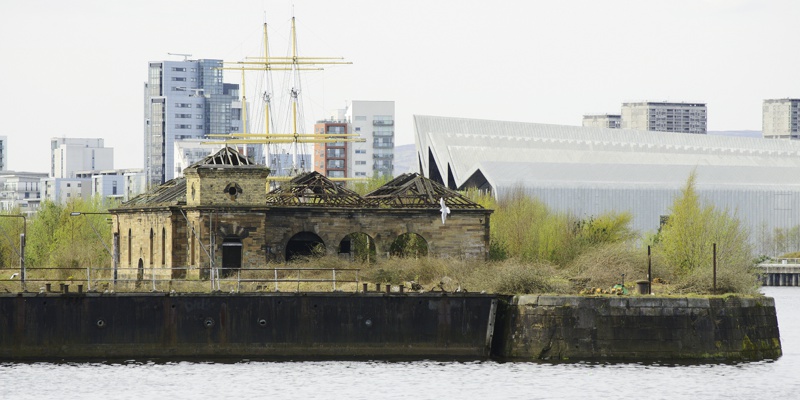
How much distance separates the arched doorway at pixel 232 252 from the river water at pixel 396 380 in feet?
42.0

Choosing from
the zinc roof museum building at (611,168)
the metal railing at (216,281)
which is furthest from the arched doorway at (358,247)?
the zinc roof museum building at (611,168)

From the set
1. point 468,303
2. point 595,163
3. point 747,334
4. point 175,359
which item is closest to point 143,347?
point 175,359

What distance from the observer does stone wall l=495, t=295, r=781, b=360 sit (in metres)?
56.7

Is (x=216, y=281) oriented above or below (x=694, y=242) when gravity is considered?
below

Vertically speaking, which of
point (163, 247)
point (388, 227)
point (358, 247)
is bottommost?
point (358, 247)

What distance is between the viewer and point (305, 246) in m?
76.4

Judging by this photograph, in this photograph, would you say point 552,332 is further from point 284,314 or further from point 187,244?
point 187,244

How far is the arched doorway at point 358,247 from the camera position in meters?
75.6

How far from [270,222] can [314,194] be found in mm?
4571

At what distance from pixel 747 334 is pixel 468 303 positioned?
10463mm

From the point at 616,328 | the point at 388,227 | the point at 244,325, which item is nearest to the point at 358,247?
the point at 388,227

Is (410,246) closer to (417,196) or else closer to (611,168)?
(417,196)

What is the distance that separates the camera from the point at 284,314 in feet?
186

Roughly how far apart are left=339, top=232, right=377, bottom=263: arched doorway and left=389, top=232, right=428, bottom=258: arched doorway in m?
1.14
